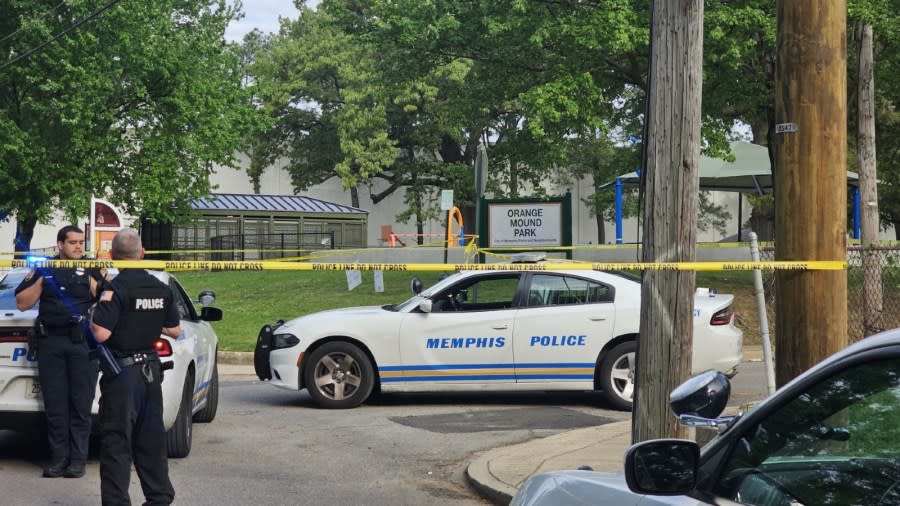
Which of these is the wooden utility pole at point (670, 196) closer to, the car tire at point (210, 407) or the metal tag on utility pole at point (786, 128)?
the metal tag on utility pole at point (786, 128)

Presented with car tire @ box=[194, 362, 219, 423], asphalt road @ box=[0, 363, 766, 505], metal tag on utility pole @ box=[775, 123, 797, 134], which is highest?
metal tag on utility pole @ box=[775, 123, 797, 134]

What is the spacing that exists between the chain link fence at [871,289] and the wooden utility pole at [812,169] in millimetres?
3001

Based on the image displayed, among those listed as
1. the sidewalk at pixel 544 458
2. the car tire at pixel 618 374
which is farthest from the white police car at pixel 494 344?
the sidewalk at pixel 544 458

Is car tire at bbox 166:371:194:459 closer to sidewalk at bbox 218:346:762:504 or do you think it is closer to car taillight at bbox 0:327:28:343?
car taillight at bbox 0:327:28:343

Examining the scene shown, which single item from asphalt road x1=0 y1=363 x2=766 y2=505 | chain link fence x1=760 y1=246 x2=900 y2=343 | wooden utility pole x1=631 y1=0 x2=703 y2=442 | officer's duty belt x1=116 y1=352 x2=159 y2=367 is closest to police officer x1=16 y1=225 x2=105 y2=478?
asphalt road x1=0 y1=363 x2=766 y2=505

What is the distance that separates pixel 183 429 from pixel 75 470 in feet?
3.34

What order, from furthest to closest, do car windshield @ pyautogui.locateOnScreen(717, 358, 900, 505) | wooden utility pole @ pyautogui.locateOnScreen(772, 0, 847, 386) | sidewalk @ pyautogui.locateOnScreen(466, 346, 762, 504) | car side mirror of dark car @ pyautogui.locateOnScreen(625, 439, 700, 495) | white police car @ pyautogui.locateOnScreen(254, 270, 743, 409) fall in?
1. white police car @ pyautogui.locateOnScreen(254, 270, 743, 409)
2. sidewalk @ pyautogui.locateOnScreen(466, 346, 762, 504)
3. wooden utility pole @ pyautogui.locateOnScreen(772, 0, 847, 386)
4. car side mirror of dark car @ pyautogui.locateOnScreen(625, 439, 700, 495)
5. car windshield @ pyautogui.locateOnScreen(717, 358, 900, 505)

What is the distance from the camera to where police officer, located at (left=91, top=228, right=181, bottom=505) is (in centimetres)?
640

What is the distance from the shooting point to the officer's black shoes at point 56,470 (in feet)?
26.8

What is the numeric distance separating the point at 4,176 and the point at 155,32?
6.38 meters

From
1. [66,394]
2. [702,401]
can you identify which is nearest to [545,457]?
[66,394]

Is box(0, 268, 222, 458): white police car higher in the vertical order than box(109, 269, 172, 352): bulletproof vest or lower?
lower

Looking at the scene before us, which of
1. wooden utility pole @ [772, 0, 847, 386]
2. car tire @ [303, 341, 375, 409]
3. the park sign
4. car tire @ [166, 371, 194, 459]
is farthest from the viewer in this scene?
the park sign

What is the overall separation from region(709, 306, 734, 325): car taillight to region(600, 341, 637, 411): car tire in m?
0.88
